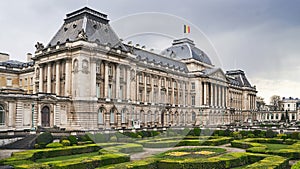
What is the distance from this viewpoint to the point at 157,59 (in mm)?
71875

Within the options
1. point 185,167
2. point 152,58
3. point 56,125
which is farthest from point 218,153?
point 152,58

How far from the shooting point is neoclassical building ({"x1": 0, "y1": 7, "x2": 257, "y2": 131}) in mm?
44188

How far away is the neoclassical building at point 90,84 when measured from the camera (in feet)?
145

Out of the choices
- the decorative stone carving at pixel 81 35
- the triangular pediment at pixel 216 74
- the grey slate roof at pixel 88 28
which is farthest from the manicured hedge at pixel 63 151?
the triangular pediment at pixel 216 74

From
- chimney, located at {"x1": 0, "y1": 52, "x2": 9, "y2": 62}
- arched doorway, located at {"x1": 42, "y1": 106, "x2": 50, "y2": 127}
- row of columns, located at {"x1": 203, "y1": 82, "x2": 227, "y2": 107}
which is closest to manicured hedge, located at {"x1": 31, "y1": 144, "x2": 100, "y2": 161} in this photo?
arched doorway, located at {"x1": 42, "y1": 106, "x2": 50, "y2": 127}

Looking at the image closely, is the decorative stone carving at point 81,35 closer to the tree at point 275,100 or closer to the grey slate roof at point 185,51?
the grey slate roof at point 185,51

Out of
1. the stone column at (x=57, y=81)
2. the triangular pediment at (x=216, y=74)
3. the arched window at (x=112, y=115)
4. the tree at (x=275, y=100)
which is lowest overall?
the arched window at (x=112, y=115)

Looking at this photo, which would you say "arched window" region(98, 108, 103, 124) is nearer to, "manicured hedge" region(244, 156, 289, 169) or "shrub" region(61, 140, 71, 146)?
"shrub" region(61, 140, 71, 146)

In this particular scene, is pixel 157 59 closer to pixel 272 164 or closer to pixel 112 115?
pixel 112 115

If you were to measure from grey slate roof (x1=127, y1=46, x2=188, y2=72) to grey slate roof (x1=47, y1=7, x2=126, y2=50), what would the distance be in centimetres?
623

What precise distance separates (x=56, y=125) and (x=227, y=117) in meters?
67.9

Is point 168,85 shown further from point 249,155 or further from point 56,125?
point 249,155

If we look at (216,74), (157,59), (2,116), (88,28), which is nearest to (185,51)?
(216,74)

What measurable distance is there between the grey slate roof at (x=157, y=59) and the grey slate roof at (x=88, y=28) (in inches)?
245
